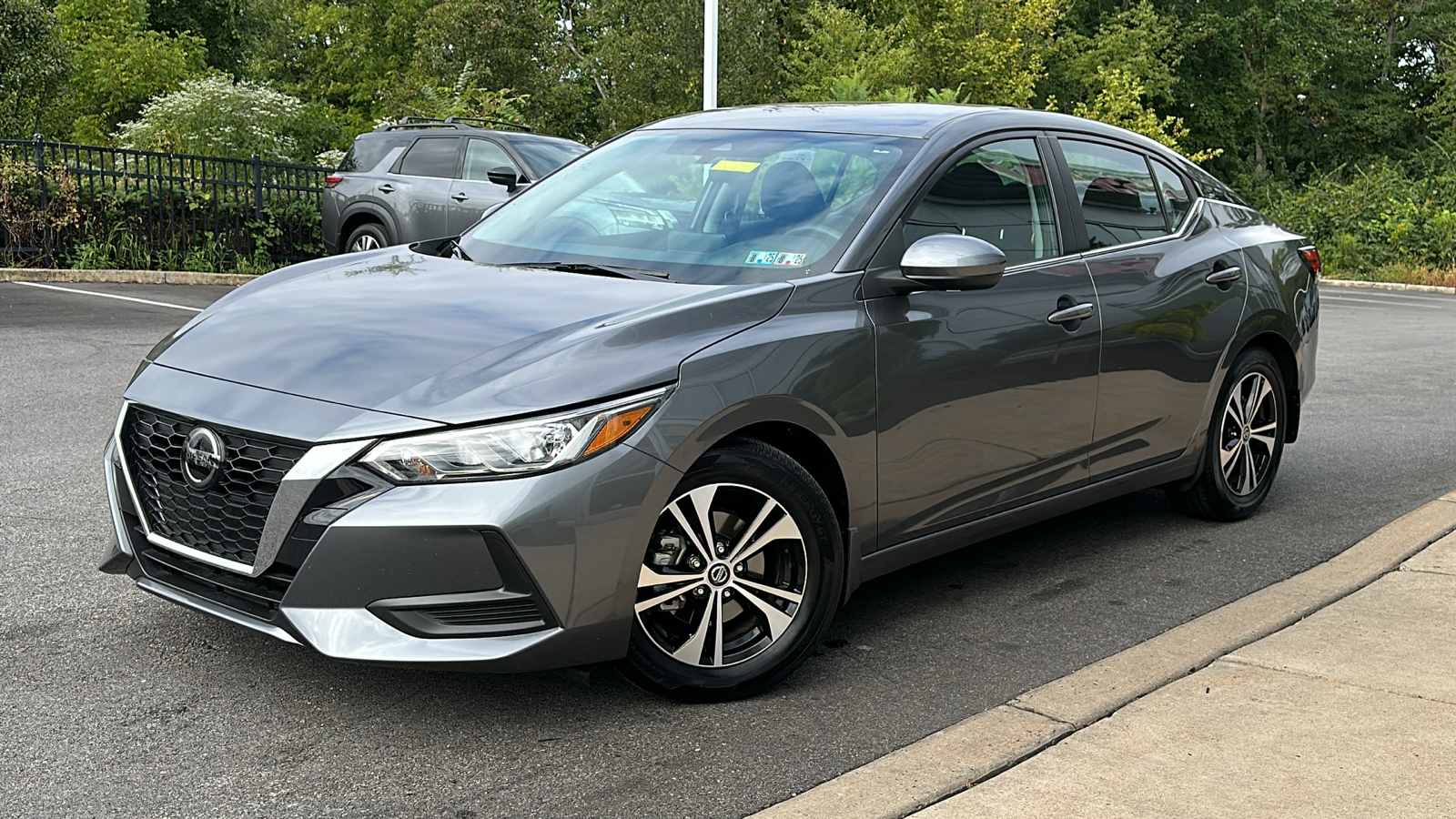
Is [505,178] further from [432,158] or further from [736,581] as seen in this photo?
[736,581]

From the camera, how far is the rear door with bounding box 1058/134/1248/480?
516 centimetres

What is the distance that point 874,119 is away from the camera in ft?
16.3

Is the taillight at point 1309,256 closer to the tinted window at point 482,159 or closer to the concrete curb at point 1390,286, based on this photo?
the tinted window at point 482,159

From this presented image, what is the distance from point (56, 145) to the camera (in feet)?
52.8

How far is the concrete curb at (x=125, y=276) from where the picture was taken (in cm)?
1561

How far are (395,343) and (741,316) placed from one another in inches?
36.7

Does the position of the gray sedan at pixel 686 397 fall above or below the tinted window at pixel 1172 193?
below

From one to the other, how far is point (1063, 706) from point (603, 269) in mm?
1879

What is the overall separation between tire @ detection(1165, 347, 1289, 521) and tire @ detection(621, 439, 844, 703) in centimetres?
248

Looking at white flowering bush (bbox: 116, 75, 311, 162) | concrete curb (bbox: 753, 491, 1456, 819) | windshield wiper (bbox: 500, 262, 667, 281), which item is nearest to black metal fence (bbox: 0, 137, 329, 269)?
white flowering bush (bbox: 116, 75, 311, 162)

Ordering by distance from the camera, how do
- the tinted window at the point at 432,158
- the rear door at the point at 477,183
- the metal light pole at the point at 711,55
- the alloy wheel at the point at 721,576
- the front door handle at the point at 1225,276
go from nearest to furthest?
1. the alloy wheel at the point at 721,576
2. the front door handle at the point at 1225,276
3. the rear door at the point at 477,183
4. the tinted window at the point at 432,158
5. the metal light pole at the point at 711,55

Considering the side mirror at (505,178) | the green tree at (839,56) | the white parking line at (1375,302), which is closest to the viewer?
the side mirror at (505,178)

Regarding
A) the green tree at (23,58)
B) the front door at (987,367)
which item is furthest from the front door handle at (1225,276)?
the green tree at (23,58)

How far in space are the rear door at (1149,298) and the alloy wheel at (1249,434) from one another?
31 centimetres
